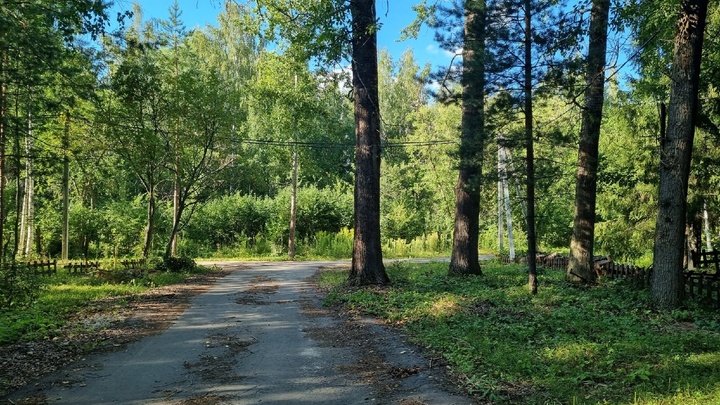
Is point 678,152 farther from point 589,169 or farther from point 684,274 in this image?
point 589,169

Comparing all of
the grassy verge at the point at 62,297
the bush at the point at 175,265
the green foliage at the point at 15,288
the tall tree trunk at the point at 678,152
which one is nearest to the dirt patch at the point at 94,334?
the grassy verge at the point at 62,297

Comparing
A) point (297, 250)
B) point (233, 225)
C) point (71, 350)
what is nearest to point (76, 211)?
point (233, 225)

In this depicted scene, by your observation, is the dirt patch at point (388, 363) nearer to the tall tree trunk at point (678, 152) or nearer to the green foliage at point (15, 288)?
the tall tree trunk at point (678, 152)

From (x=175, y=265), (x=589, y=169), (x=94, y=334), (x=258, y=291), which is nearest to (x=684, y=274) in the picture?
(x=589, y=169)

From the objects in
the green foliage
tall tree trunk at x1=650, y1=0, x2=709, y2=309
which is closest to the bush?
the green foliage

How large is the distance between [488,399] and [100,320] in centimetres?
704

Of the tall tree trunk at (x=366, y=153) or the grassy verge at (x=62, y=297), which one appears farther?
the tall tree trunk at (x=366, y=153)

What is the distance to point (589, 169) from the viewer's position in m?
10.8

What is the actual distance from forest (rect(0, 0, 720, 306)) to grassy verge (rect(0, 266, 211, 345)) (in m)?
1.50

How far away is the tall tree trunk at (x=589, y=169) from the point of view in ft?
33.5

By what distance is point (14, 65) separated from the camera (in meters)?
8.76

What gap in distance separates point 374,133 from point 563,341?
280 inches

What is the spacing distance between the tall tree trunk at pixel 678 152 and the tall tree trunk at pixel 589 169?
248 centimetres

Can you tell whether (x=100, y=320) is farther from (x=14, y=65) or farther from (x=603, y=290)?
(x=603, y=290)
